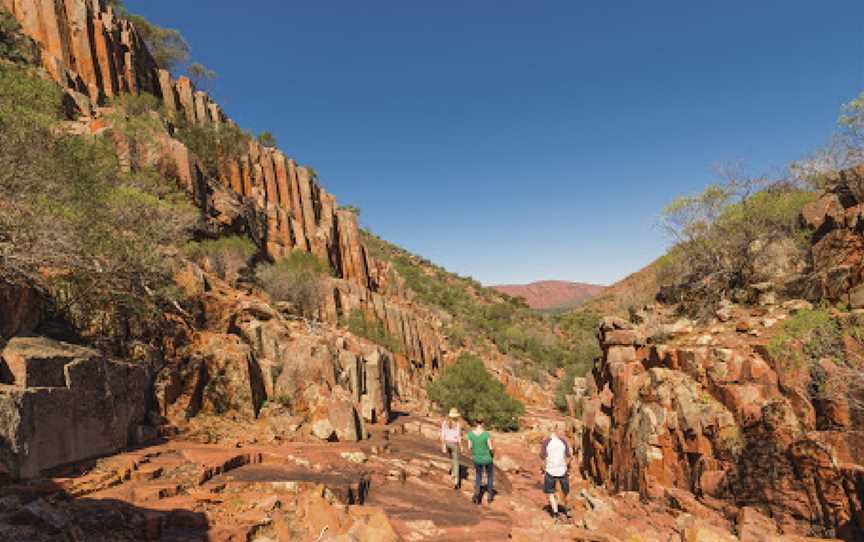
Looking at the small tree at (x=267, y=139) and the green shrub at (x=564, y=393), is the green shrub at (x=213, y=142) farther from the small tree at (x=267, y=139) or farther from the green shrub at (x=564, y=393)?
the green shrub at (x=564, y=393)

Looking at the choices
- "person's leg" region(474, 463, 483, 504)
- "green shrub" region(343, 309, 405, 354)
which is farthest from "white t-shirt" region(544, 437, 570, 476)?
"green shrub" region(343, 309, 405, 354)

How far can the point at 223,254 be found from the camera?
2175 centimetres

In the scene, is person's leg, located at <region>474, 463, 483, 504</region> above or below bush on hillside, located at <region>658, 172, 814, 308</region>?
below

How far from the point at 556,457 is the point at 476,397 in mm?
17538

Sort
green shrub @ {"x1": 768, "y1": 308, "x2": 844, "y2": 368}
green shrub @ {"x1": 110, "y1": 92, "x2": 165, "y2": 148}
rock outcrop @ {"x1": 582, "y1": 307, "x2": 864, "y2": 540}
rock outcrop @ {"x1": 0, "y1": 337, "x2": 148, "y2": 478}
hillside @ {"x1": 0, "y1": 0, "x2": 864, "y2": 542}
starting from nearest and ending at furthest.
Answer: rock outcrop @ {"x1": 0, "y1": 337, "x2": 148, "y2": 478} → hillside @ {"x1": 0, "y1": 0, "x2": 864, "y2": 542} → rock outcrop @ {"x1": 582, "y1": 307, "x2": 864, "y2": 540} → green shrub @ {"x1": 768, "y1": 308, "x2": 844, "y2": 368} → green shrub @ {"x1": 110, "y1": 92, "x2": 165, "y2": 148}

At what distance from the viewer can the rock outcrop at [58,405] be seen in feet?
20.2

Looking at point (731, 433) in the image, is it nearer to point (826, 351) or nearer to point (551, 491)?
point (826, 351)

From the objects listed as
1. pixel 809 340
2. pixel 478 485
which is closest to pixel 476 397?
pixel 478 485

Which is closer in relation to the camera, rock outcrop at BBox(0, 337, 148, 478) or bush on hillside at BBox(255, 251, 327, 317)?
rock outcrop at BBox(0, 337, 148, 478)

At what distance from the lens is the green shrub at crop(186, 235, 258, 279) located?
20.5 meters

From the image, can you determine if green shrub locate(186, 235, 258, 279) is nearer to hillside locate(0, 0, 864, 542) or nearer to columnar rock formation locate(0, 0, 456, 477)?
hillside locate(0, 0, 864, 542)

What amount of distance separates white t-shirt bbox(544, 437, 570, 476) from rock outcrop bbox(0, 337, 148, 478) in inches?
328

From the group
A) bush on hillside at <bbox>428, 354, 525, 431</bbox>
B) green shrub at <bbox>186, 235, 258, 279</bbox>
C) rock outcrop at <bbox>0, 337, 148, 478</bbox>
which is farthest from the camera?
bush on hillside at <bbox>428, 354, 525, 431</bbox>

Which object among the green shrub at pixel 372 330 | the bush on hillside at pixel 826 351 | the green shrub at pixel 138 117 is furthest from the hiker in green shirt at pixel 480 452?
the green shrub at pixel 138 117
